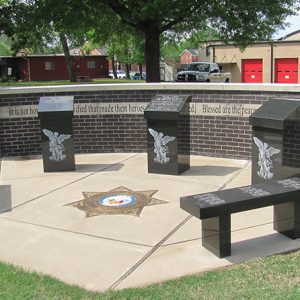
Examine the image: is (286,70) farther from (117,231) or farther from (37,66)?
(117,231)

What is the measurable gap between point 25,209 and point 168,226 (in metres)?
1.97

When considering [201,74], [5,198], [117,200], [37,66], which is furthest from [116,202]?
[37,66]

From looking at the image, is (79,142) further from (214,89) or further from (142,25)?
(142,25)

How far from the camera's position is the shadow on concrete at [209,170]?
318 inches

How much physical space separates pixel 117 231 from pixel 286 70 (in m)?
36.6

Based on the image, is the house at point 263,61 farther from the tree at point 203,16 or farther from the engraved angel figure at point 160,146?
the engraved angel figure at point 160,146

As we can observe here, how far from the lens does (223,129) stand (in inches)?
366

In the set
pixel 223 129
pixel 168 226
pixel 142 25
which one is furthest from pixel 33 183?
pixel 142 25

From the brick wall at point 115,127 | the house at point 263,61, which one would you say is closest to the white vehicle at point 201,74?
the house at point 263,61

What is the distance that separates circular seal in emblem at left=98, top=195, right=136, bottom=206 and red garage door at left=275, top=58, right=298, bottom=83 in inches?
1346

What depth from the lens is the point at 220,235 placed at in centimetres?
457

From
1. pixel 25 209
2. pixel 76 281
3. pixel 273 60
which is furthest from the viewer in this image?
pixel 273 60

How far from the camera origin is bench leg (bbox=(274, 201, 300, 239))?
496cm

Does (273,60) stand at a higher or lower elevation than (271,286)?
higher
